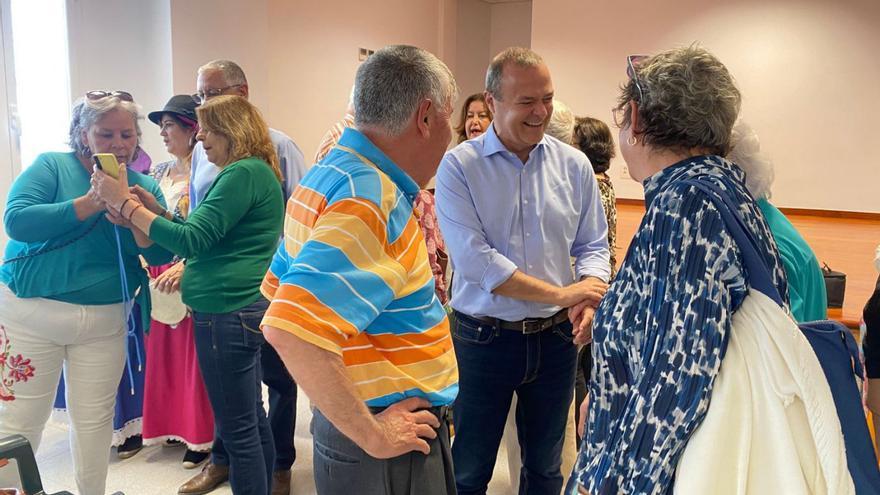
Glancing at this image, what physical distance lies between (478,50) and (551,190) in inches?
220

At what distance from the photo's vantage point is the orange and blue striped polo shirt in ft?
3.20

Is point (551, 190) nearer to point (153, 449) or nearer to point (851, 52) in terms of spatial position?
point (153, 449)

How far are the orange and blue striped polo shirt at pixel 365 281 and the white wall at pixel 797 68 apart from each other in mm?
4324

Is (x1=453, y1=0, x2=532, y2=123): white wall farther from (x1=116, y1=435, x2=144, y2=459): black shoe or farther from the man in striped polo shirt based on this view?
the man in striped polo shirt

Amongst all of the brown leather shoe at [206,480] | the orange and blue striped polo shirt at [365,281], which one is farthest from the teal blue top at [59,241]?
the orange and blue striped polo shirt at [365,281]

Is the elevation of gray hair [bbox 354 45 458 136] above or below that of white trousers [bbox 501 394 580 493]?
above

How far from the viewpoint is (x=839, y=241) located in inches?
160

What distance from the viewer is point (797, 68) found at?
4.80m

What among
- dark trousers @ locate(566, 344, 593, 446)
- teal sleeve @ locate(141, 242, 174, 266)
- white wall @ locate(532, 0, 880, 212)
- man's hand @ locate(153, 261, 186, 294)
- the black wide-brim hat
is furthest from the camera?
white wall @ locate(532, 0, 880, 212)

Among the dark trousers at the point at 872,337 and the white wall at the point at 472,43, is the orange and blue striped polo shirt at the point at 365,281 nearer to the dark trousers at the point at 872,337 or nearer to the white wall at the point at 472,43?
the dark trousers at the point at 872,337

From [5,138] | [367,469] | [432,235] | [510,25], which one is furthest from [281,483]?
[510,25]

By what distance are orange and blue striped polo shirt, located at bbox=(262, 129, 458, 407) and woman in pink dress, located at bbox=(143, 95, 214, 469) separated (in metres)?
1.75

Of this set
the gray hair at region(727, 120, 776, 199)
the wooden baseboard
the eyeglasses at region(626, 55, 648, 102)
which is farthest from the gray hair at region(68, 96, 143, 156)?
the wooden baseboard

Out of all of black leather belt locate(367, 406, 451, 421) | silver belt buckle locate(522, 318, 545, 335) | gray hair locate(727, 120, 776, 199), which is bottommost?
silver belt buckle locate(522, 318, 545, 335)
